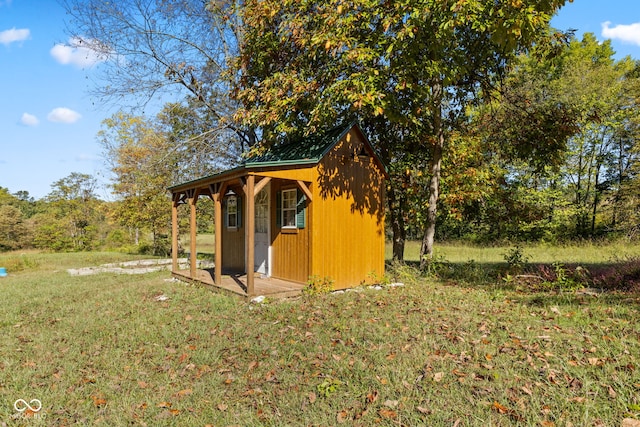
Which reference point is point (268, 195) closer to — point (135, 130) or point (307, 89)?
point (307, 89)

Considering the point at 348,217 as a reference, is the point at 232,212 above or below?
above

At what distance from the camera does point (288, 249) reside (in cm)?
859

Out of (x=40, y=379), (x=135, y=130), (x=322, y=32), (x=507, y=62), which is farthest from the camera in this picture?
(x=135, y=130)

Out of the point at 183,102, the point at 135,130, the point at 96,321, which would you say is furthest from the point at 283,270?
the point at 135,130

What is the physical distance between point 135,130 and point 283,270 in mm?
20332

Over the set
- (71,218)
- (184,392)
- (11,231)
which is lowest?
(184,392)

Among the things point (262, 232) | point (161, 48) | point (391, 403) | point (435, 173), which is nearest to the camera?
point (391, 403)

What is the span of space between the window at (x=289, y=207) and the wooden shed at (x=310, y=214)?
2cm

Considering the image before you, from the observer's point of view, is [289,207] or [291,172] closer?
[291,172]

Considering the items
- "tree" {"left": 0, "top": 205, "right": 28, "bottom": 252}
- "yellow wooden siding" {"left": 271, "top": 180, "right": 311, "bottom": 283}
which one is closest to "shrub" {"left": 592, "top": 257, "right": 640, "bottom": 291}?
"yellow wooden siding" {"left": 271, "top": 180, "right": 311, "bottom": 283}

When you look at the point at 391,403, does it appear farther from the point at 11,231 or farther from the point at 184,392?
the point at 11,231

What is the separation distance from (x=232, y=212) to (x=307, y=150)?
11.8ft

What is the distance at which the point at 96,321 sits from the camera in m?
6.13

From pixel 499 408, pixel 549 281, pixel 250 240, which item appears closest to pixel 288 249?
pixel 250 240
